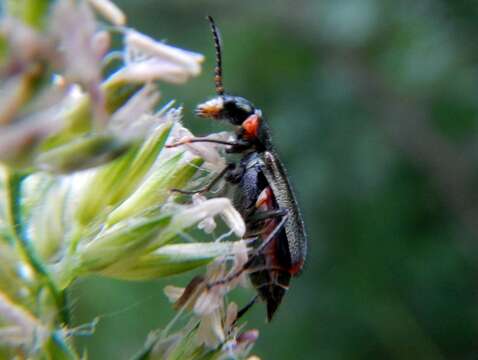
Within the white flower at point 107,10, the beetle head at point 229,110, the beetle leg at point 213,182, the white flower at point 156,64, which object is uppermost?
the white flower at point 107,10

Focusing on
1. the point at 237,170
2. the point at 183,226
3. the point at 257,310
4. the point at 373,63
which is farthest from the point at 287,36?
the point at 183,226

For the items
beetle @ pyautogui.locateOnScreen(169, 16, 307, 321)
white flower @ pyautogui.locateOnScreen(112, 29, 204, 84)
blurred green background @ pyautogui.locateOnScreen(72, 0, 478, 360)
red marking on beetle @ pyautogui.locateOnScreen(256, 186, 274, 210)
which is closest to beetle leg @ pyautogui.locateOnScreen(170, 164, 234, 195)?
beetle @ pyautogui.locateOnScreen(169, 16, 307, 321)

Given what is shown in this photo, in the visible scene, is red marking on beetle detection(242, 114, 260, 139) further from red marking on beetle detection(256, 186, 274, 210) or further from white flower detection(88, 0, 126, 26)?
white flower detection(88, 0, 126, 26)

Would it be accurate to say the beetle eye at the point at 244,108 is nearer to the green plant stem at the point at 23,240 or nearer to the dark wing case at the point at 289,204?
the dark wing case at the point at 289,204

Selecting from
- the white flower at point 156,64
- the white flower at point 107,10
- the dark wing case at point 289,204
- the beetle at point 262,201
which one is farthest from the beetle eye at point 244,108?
the white flower at point 107,10

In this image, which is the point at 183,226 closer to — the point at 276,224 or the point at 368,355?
the point at 276,224
